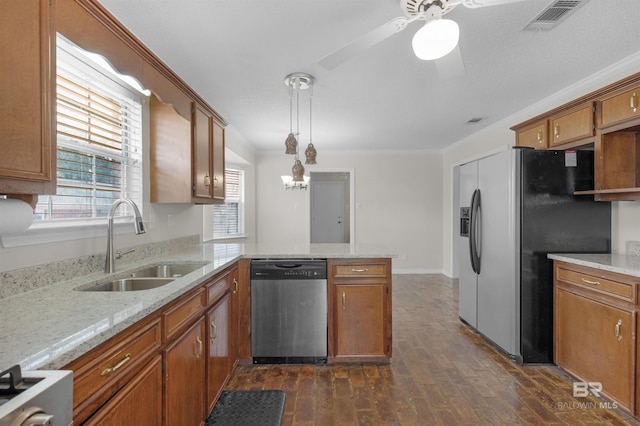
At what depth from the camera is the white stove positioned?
0.57 meters

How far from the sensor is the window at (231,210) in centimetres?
523

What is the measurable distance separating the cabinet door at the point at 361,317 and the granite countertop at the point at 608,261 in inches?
56.1

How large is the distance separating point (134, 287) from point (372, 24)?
87.3 inches

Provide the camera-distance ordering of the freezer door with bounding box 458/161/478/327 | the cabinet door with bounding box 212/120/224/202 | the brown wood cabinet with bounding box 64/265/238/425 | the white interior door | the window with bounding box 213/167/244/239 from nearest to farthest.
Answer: the brown wood cabinet with bounding box 64/265/238/425, the cabinet door with bounding box 212/120/224/202, the freezer door with bounding box 458/161/478/327, the window with bounding box 213/167/244/239, the white interior door

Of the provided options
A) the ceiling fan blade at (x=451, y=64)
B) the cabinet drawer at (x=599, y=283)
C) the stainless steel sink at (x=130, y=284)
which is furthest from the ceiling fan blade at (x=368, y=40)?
the cabinet drawer at (x=599, y=283)

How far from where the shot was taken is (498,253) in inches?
112

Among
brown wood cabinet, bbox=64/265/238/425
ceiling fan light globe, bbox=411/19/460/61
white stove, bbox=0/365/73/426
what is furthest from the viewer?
ceiling fan light globe, bbox=411/19/460/61

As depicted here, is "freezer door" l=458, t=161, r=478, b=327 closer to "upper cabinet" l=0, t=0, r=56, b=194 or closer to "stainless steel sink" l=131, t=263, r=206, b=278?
"stainless steel sink" l=131, t=263, r=206, b=278

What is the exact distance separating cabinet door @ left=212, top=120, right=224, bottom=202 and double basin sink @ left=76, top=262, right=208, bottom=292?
3.08 feet

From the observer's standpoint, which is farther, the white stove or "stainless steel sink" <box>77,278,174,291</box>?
"stainless steel sink" <box>77,278,174,291</box>

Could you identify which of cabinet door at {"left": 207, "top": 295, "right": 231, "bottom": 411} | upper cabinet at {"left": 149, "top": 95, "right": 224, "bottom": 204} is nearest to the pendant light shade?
upper cabinet at {"left": 149, "top": 95, "right": 224, "bottom": 204}

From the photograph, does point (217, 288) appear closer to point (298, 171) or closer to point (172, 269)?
point (172, 269)

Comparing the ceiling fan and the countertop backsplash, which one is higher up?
the ceiling fan

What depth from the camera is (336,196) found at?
26.5 feet
